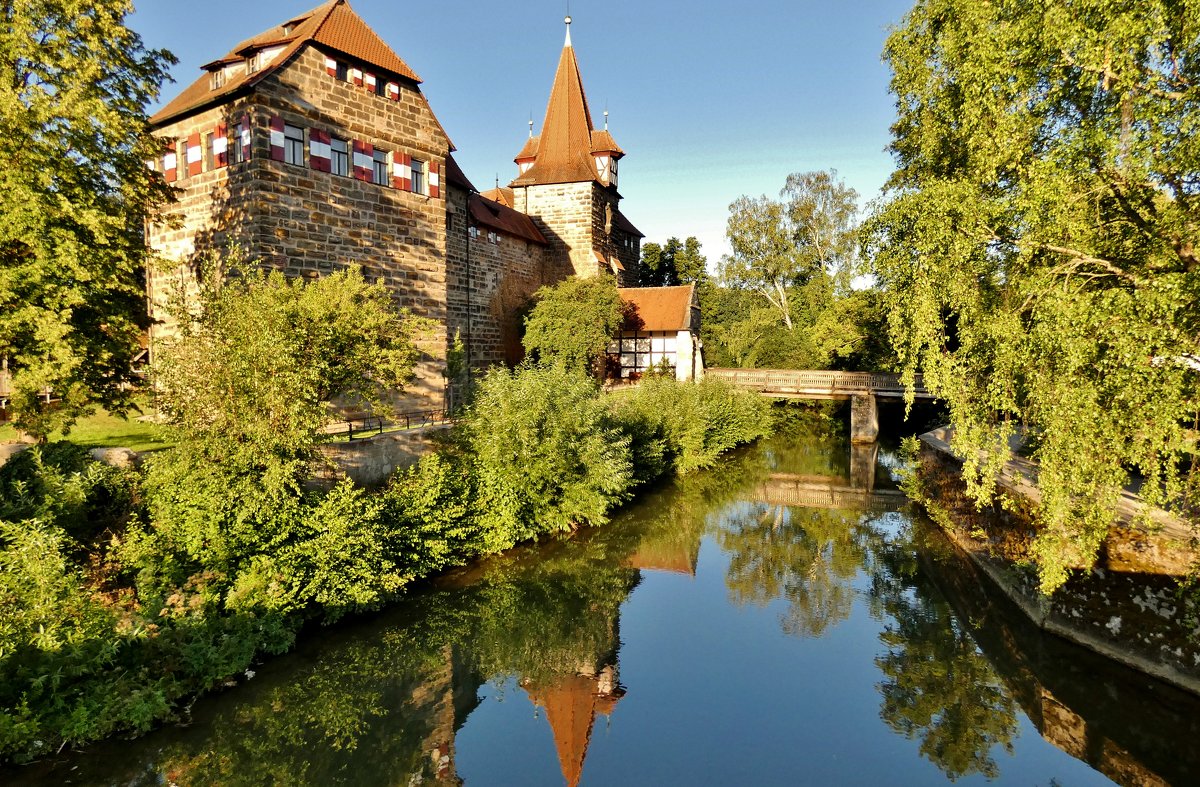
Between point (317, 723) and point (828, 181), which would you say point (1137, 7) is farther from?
point (828, 181)

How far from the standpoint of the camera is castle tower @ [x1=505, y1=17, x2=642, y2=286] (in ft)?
94.6

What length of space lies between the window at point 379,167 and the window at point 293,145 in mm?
1831

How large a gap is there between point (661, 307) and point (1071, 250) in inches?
860

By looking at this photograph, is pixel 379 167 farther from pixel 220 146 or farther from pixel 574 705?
pixel 574 705

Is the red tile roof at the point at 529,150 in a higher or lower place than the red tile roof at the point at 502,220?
higher

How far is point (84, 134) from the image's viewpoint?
9.91 metres

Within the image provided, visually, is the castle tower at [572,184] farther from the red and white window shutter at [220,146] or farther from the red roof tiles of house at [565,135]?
the red and white window shutter at [220,146]

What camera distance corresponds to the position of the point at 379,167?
16.3 m

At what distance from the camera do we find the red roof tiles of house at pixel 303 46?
47.3 ft

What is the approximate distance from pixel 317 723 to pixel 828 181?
3682 cm

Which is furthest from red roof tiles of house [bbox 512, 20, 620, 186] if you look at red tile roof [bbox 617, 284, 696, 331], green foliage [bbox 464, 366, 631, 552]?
green foliage [bbox 464, 366, 631, 552]

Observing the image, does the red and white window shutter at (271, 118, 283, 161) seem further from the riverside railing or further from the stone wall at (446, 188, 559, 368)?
the stone wall at (446, 188, 559, 368)

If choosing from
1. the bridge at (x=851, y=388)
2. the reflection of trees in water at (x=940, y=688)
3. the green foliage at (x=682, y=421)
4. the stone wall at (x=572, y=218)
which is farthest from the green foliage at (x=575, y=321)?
the reflection of trees in water at (x=940, y=688)

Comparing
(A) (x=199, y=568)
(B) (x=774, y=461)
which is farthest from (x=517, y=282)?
(A) (x=199, y=568)
